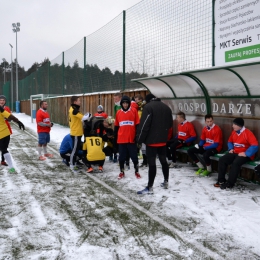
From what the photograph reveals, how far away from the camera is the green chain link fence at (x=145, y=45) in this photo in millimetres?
7770

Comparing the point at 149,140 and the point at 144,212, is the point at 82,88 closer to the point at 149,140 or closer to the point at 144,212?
the point at 149,140

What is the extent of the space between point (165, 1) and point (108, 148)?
13.9ft

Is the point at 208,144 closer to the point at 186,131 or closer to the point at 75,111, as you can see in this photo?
the point at 186,131

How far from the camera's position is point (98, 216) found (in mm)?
4543

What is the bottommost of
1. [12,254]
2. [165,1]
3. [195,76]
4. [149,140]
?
[12,254]

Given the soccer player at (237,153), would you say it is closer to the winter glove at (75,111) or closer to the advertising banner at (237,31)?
the advertising banner at (237,31)

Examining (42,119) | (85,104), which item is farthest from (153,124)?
(85,104)

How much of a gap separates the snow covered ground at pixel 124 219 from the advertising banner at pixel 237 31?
2.39 meters

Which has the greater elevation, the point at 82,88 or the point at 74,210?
the point at 82,88

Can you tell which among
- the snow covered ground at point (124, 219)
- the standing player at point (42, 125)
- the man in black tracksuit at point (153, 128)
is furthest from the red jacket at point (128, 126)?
the standing player at point (42, 125)

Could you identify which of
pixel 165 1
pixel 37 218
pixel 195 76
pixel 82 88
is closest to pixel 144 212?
pixel 37 218

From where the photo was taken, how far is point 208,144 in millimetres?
6871

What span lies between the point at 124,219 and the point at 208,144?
3.07m

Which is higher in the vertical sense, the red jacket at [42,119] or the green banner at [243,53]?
the green banner at [243,53]
